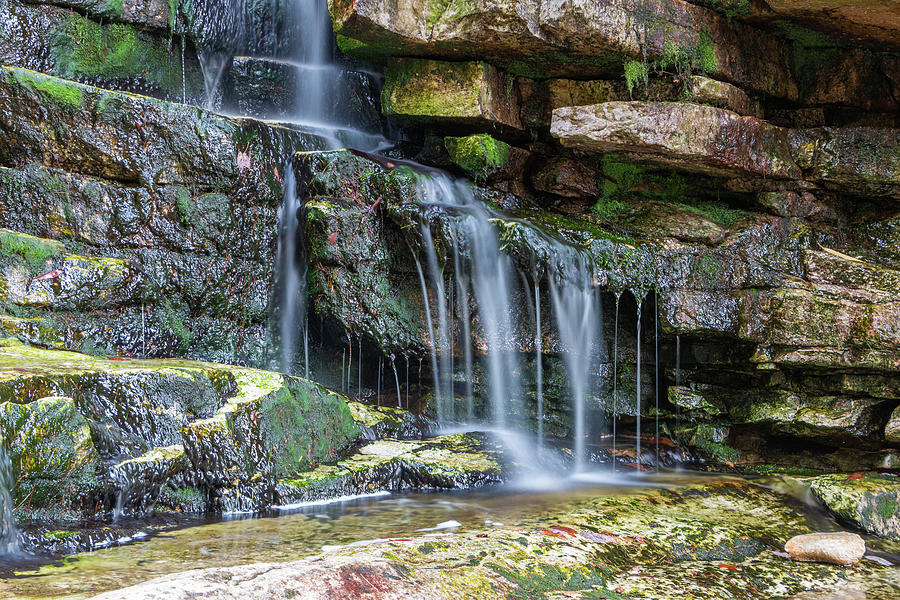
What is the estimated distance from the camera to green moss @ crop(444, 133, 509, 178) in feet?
28.2

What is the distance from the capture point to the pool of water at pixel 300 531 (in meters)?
3.36

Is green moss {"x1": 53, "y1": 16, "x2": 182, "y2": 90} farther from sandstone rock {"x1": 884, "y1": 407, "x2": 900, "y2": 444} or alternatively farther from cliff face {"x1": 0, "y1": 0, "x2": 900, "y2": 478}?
sandstone rock {"x1": 884, "y1": 407, "x2": 900, "y2": 444}

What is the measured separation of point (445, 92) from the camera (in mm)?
8609

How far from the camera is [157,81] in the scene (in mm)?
9086

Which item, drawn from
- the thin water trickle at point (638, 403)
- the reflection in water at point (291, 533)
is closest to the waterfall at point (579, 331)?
the thin water trickle at point (638, 403)

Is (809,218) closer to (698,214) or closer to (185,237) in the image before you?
(698,214)

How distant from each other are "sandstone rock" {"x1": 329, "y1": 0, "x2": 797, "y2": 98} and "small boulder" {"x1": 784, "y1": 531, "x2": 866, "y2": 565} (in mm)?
5606

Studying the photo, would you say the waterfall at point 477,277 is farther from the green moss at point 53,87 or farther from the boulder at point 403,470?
the green moss at point 53,87

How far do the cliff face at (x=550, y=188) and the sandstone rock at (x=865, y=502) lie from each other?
185cm

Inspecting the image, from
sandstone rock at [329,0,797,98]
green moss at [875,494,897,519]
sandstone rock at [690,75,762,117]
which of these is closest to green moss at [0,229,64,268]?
sandstone rock at [329,0,797,98]

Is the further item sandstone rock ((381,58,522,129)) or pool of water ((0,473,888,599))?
sandstone rock ((381,58,522,129))

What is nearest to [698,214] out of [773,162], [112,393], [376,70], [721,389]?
[773,162]

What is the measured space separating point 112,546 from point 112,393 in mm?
A: 1181

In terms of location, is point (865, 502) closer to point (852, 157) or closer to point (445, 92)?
point (852, 157)
